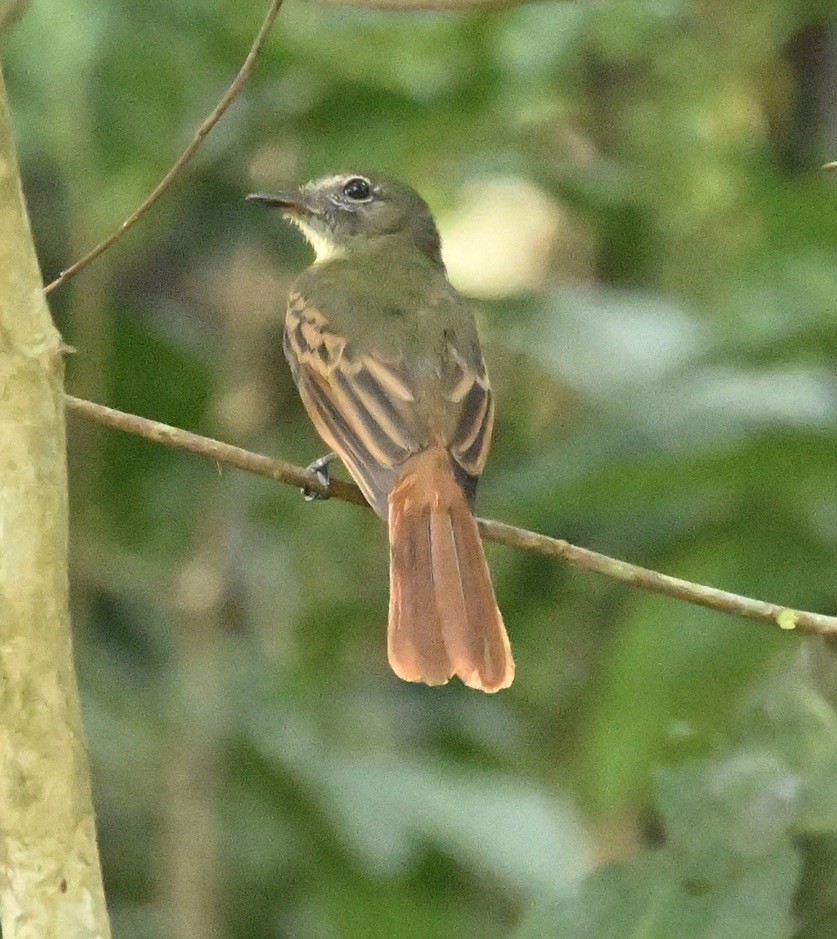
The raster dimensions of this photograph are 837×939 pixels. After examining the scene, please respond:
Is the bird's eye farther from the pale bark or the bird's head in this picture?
the pale bark

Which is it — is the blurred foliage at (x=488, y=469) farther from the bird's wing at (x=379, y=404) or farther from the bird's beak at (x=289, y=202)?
the bird's wing at (x=379, y=404)

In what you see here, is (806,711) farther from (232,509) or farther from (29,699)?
(232,509)

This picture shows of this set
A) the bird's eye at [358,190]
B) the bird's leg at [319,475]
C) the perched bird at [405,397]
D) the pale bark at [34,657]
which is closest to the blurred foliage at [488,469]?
the bird's eye at [358,190]

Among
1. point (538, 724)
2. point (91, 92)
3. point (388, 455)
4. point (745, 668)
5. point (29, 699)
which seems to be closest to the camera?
point (29, 699)

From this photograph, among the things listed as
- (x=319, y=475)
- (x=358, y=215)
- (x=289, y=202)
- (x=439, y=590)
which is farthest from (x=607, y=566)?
(x=358, y=215)

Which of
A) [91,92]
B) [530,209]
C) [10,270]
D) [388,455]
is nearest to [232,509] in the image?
[91,92]

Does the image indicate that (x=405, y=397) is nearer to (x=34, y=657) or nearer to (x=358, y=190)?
(x=358, y=190)

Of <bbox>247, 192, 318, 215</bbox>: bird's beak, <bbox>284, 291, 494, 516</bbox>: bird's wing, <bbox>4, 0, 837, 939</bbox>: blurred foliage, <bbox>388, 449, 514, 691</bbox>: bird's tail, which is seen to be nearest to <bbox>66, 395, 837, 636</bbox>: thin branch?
<bbox>388, 449, 514, 691</bbox>: bird's tail

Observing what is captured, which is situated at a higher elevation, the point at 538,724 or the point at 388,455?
the point at 388,455
